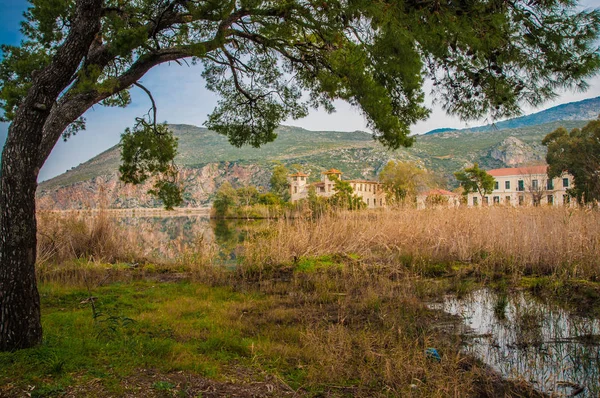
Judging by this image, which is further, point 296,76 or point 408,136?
point 296,76

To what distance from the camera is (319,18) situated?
5402 millimetres

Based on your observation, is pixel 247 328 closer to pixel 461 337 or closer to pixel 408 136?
pixel 461 337

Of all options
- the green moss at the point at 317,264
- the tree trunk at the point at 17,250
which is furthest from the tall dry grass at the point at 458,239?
the tree trunk at the point at 17,250

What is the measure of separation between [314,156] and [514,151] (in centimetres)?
5067

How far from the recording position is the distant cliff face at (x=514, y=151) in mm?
100688

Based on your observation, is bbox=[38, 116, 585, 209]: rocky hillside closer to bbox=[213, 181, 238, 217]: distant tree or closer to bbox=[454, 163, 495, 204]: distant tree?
bbox=[454, 163, 495, 204]: distant tree

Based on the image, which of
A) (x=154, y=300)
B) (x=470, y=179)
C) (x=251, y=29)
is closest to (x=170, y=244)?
(x=154, y=300)

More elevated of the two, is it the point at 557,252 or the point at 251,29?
the point at 251,29

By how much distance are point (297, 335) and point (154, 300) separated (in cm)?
272

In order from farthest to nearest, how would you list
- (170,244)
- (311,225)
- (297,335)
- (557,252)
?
(170,244)
(311,225)
(557,252)
(297,335)

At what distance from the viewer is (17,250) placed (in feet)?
10.9

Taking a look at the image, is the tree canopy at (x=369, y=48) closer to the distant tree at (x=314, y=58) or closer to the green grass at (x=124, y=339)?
the distant tree at (x=314, y=58)

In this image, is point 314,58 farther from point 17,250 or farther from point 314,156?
point 314,156

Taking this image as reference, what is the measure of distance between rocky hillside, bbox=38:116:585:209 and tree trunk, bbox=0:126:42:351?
289 ft
